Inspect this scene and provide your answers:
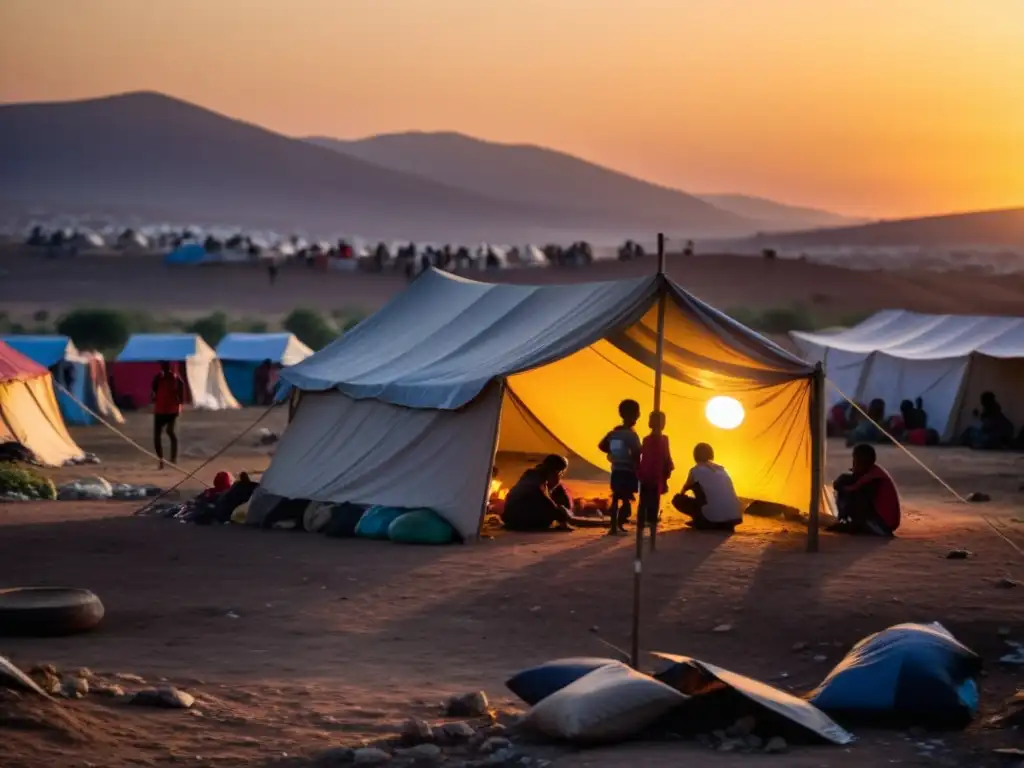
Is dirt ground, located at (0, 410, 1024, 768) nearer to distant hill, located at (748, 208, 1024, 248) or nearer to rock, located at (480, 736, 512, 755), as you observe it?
rock, located at (480, 736, 512, 755)

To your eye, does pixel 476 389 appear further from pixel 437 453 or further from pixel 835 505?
pixel 835 505

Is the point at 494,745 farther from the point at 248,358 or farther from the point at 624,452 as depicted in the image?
the point at 248,358

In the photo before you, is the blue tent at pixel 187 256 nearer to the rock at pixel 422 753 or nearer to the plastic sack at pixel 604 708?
the plastic sack at pixel 604 708

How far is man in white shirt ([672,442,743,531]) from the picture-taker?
49.2 feet

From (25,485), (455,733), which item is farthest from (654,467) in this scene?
(25,485)

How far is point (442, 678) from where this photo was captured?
9.67 m

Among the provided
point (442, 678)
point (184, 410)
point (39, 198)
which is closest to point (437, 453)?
point (442, 678)

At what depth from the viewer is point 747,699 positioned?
816cm

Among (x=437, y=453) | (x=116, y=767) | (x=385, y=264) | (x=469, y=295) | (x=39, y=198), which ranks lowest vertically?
(x=116, y=767)

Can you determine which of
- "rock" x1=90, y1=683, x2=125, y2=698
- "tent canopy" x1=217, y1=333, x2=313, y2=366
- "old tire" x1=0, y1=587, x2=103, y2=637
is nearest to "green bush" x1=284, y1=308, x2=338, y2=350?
"tent canopy" x1=217, y1=333, x2=313, y2=366

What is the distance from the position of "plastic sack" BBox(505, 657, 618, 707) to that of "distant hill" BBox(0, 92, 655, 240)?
151184 mm

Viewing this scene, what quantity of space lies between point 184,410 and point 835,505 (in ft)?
65.8

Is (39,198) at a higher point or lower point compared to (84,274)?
higher

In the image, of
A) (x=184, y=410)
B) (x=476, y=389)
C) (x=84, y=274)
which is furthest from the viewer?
(x=84, y=274)
